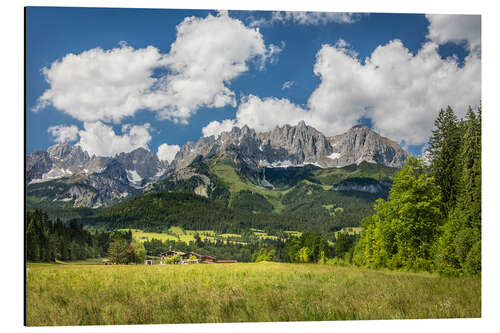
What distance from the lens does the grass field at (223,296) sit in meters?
7.09

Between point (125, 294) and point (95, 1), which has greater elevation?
point (95, 1)

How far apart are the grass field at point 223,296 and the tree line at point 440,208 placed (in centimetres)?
112

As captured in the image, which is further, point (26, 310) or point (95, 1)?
point (95, 1)

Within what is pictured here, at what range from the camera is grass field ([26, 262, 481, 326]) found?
709 centimetres

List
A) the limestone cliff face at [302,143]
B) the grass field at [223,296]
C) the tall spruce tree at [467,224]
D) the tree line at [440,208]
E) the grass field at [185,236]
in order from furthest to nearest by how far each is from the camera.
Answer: the grass field at [185,236], the limestone cliff face at [302,143], the tree line at [440,208], the tall spruce tree at [467,224], the grass field at [223,296]

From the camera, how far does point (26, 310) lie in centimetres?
703

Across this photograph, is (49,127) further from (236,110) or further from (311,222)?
(311,222)

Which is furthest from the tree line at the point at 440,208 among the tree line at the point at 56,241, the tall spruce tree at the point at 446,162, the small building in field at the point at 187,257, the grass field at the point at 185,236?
the tree line at the point at 56,241

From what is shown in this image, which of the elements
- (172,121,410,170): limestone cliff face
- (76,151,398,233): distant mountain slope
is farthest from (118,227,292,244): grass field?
(172,121,410,170): limestone cliff face

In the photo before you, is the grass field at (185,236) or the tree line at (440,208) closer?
the tree line at (440,208)

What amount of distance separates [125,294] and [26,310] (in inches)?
77.2

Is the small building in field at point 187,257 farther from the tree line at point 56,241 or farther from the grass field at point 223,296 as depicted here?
the grass field at point 223,296

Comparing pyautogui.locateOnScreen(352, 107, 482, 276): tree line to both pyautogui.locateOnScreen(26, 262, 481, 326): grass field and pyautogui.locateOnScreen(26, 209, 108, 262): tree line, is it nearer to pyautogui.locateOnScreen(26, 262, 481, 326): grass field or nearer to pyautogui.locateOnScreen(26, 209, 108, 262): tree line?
pyautogui.locateOnScreen(26, 262, 481, 326): grass field
